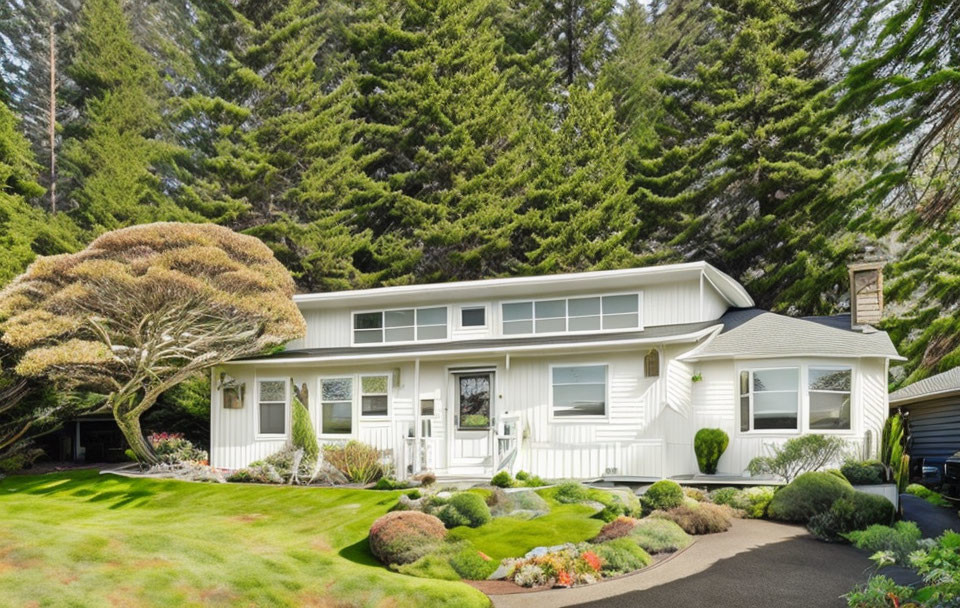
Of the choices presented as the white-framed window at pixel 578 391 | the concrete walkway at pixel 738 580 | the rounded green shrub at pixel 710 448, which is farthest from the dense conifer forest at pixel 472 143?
the concrete walkway at pixel 738 580

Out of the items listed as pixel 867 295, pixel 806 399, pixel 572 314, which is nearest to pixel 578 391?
pixel 572 314

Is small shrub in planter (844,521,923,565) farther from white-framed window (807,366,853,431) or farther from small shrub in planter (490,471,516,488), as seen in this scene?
small shrub in planter (490,471,516,488)

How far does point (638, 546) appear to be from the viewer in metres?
11.6

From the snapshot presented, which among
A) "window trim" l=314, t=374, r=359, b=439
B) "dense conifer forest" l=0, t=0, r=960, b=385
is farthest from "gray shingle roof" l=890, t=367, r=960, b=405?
"window trim" l=314, t=374, r=359, b=439

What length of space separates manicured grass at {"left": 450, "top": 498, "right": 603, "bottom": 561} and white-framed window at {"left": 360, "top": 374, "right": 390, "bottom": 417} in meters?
7.26

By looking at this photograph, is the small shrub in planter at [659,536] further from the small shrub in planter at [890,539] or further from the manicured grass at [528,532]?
the small shrub in planter at [890,539]

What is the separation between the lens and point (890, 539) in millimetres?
11477

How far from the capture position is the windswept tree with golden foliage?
1750cm

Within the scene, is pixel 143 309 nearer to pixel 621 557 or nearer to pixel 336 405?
pixel 336 405

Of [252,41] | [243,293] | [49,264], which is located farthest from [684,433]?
[252,41]

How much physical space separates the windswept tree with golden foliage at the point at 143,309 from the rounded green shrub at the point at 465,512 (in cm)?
795

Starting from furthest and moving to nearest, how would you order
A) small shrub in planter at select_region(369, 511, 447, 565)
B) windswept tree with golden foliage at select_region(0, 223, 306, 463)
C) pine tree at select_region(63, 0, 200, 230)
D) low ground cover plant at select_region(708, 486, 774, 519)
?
pine tree at select_region(63, 0, 200, 230) → windswept tree with golden foliage at select_region(0, 223, 306, 463) → low ground cover plant at select_region(708, 486, 774, 519) → small shrub in planter at select_region(369, 511, 447, 565)

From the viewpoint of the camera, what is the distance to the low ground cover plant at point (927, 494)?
54.0 feet

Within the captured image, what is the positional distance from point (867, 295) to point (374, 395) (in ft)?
40.1
